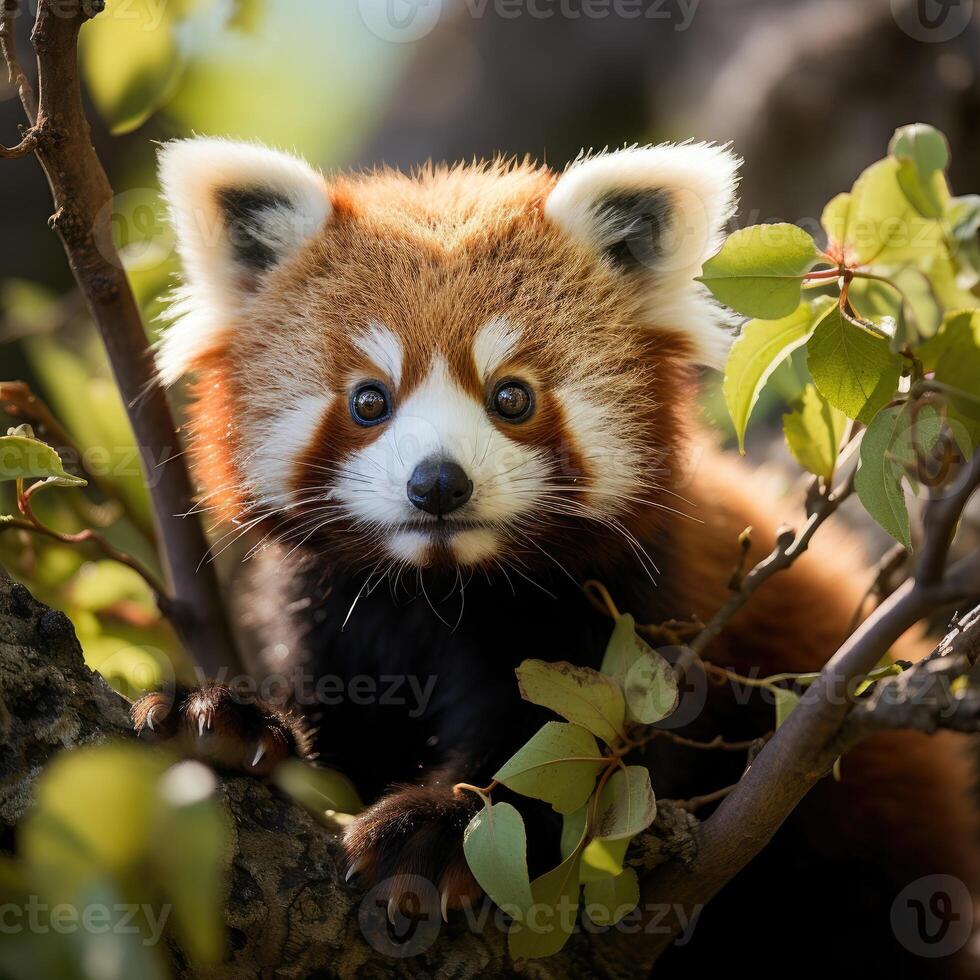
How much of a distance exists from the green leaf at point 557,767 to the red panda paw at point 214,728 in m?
0.53

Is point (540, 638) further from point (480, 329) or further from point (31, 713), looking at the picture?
point (31, 713)

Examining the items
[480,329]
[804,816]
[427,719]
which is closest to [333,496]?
[480,329]

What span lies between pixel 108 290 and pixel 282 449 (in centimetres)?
53

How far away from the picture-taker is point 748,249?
1.64m

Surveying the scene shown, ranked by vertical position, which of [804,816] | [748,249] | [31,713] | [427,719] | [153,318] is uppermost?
[748,249]

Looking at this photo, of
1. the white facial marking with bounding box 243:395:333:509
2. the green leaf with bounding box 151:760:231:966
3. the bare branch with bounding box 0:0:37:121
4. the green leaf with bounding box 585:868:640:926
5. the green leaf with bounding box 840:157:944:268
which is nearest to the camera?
the green leaf with bounding box 151:760:231:966

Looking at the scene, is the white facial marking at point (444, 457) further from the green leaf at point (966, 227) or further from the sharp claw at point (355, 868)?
the green leaf at point (966, 227)

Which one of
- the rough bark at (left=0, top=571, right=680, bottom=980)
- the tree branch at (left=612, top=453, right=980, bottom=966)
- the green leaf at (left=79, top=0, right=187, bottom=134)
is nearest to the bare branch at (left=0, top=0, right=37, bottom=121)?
the green leaf at (left=79, top=0, right=187, bottom=134)

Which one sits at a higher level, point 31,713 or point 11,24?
point 11,24

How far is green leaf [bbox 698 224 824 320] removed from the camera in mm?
1632

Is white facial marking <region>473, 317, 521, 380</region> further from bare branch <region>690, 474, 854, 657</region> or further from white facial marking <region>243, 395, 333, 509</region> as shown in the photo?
bare branch <region>690, 474, 854, 657</region>

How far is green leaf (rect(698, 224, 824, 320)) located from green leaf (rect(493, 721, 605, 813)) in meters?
0.72

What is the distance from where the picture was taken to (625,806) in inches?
66.3

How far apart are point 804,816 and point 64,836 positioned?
207 centimetres
